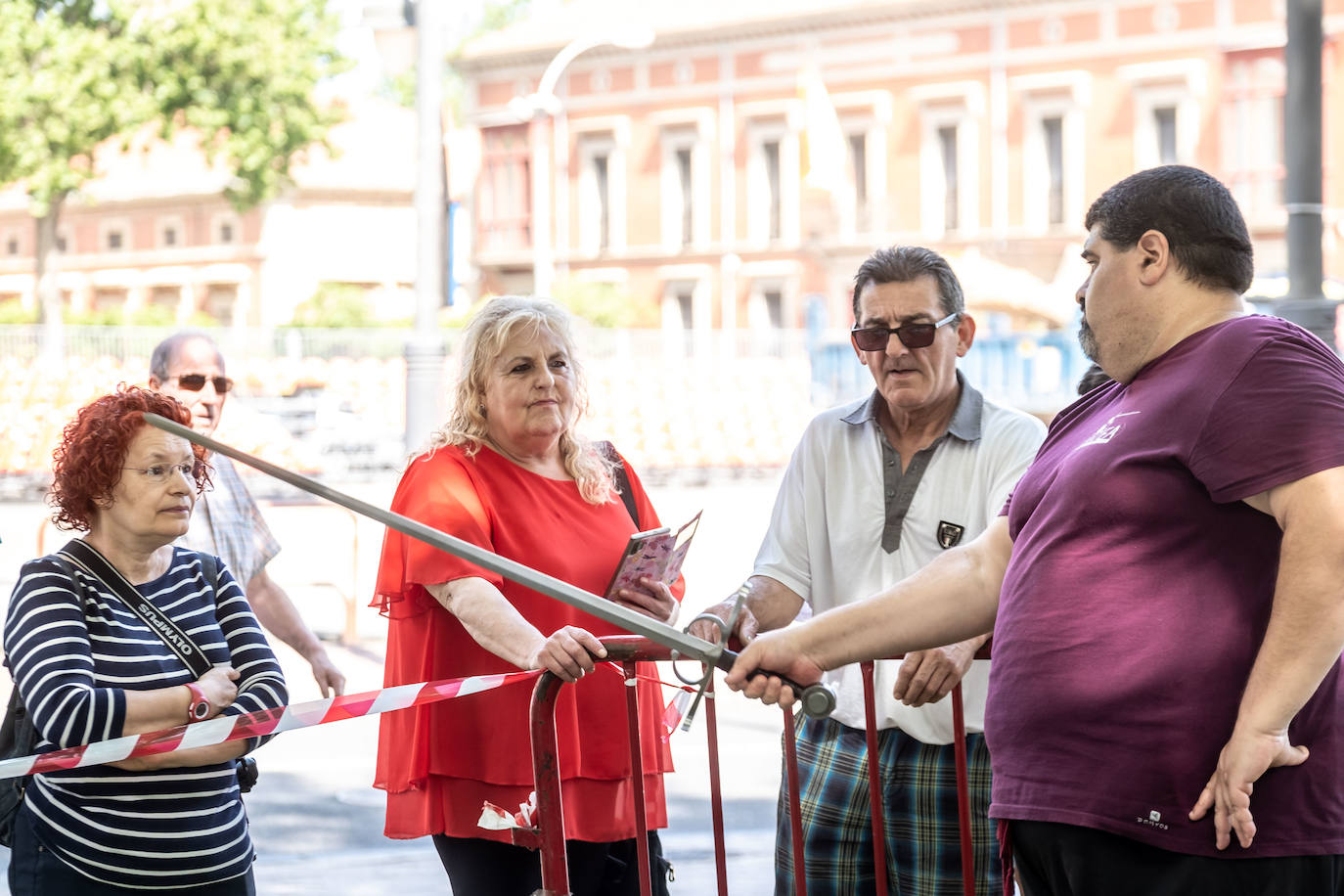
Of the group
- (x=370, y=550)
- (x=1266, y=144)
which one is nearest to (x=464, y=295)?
(x=1266, y=144)

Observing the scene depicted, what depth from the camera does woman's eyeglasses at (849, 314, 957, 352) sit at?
387 centimetres

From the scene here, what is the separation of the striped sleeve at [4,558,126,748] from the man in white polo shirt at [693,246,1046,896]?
1.35m

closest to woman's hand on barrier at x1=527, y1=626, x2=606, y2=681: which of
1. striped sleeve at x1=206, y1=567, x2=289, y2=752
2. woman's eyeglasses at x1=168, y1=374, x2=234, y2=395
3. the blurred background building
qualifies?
striped sleeve at x1=206, y1=567, x2=289, y2=752

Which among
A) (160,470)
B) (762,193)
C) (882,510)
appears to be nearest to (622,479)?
(882,510)

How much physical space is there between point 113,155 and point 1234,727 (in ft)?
200

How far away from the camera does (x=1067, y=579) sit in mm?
2586

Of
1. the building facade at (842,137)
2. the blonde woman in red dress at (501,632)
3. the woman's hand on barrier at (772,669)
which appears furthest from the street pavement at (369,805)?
the building facade at (842,137)

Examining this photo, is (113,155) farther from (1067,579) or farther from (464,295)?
(1067,579)

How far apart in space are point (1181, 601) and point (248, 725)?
1.82 meters

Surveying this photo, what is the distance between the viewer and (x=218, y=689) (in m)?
3.21

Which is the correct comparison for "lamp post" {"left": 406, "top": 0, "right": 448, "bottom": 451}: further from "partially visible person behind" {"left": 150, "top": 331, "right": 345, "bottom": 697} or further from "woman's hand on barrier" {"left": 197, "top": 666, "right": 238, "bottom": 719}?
"woman's hand on barrier" {"left": 197, "top": 666, "right": 238, "bottom": 719}

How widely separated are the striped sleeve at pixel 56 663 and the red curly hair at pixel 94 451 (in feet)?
0.52

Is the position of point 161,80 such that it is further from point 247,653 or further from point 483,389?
point 247,653

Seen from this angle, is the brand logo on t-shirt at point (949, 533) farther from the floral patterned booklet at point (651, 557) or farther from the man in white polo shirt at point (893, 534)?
the floral patterned booklet at point (651, 557)
